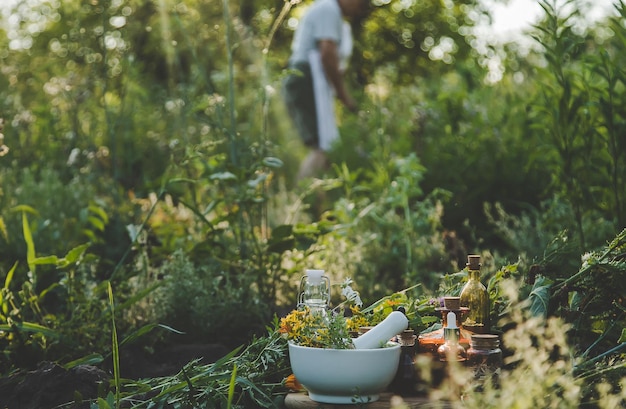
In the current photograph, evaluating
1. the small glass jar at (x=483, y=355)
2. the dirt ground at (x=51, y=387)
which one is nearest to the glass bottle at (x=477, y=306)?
the small glass jar at (x=483, y=355)

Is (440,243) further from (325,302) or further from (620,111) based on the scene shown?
(325,302)

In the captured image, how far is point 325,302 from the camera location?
2.18 metres

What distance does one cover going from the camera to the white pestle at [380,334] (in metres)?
1.97

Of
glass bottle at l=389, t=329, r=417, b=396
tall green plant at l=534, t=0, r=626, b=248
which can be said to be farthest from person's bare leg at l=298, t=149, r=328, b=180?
glass bottle at l=389, t=329, r=417, b=396

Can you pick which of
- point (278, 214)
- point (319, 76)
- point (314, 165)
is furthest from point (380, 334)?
point (319, 76)

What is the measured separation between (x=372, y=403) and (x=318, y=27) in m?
4.14

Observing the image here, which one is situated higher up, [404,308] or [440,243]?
[404,308]

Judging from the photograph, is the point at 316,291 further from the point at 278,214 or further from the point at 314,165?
the point at 314,165

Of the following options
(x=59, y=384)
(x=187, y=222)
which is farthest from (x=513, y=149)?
(x=59, y=384)

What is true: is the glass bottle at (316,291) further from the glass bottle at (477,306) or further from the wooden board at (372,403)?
the glass bottle at (477,306)

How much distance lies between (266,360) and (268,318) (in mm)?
919

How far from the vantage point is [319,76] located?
5.84m

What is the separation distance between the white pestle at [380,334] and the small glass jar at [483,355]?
0.19 m

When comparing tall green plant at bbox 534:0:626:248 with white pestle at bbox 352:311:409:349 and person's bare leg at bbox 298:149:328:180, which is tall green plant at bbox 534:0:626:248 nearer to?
white pestle at bbox 352:311:409:349
